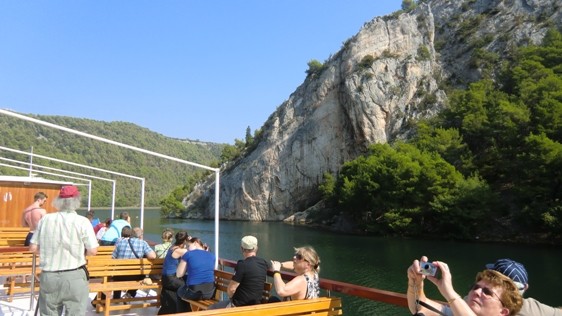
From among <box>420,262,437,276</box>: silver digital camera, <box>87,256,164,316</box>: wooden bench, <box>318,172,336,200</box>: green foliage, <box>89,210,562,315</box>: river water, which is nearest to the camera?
<box>420,262,437,276</box>: silver digital camera

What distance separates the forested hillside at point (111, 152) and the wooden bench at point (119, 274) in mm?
83712

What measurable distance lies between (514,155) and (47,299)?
38262 mm

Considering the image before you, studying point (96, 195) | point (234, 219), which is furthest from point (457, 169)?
point (96, 195)

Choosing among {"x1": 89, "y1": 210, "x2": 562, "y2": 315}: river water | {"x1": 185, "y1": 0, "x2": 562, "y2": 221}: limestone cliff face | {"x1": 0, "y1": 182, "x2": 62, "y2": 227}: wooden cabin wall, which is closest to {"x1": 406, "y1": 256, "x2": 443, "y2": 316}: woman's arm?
{"x1": 89, "y1": 210, "x2": 562, "y2": 315}: river water

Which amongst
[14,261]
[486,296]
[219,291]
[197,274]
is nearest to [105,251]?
[14,261]

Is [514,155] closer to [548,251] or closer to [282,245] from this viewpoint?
[548,251]

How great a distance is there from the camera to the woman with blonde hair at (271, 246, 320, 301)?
397cm

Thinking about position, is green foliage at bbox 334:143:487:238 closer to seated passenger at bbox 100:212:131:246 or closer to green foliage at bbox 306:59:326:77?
green foliage at bbox 306:59:326:77

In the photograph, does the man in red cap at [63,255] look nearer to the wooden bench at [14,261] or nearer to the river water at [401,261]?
the wooden bench at [14,261]

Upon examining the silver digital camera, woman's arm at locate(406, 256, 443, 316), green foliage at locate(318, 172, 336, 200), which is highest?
green foliage at locate(318, 172, 336, 200)

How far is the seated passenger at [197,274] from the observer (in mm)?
5051

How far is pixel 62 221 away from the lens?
12.4 feet

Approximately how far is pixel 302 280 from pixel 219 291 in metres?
1.85

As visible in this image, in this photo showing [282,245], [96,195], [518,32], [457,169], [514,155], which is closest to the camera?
[282,245]
